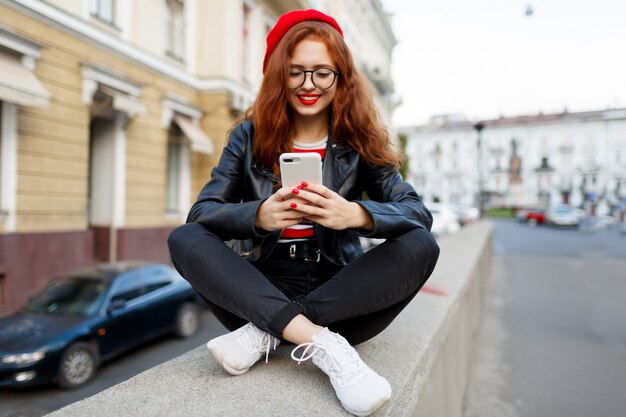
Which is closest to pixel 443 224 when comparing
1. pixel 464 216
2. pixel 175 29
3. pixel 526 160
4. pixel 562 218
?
pixel 464 216

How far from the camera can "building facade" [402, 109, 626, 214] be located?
6209cm

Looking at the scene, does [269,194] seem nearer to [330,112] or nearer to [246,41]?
[330,112]

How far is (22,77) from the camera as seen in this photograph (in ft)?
24.6

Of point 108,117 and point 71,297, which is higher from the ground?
point 108,117

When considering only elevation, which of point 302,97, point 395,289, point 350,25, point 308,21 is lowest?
point 395,289

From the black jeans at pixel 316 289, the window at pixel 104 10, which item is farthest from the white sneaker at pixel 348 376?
the window at pixel 104 10

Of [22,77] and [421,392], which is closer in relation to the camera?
[421,392]

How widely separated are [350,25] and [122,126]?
20.8 meters

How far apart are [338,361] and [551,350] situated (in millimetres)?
4154

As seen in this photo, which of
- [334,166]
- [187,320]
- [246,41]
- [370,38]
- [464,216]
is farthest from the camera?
[464,216]

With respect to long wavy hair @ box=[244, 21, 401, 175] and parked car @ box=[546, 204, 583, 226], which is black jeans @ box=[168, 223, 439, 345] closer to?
long wavy hair @ box=[244, 21, 401, 175]

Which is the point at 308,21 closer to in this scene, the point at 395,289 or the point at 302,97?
the point at 302,97

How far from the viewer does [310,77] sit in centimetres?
207

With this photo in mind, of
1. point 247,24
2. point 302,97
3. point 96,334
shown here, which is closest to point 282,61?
point 302,97
